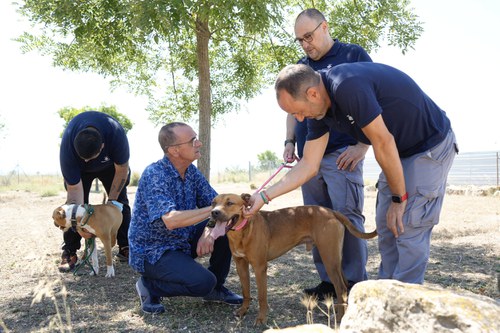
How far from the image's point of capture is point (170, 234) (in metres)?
4.70

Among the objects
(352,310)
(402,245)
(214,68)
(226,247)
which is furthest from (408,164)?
(214,68)

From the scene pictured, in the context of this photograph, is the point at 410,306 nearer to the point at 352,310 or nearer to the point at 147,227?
the point at 352,310

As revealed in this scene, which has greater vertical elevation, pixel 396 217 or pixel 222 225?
pixel 396 217

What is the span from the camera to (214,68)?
9938 mm

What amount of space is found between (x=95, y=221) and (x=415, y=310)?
4938 mm

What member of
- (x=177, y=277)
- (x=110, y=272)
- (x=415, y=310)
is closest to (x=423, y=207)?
(x=415, y=310)

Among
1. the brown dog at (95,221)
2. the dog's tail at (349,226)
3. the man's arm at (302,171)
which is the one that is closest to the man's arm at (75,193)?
the brown dog at (95,221)

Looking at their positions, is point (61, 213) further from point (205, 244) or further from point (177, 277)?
point (205, 244)

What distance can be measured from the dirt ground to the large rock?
1.14 m

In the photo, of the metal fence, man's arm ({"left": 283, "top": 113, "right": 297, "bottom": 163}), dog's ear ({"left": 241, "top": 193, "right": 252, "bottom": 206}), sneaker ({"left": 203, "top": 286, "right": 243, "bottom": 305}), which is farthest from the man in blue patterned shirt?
the metal fence

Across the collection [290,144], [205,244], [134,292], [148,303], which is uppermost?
[290,144]

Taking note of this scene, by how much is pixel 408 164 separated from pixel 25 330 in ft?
11.1

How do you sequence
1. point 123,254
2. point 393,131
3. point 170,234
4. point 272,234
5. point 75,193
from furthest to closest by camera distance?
point 123,254 < point 75,193 < point 170,234 < point 272,234 < point 393,131

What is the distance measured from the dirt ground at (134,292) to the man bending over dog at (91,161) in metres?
0.54
